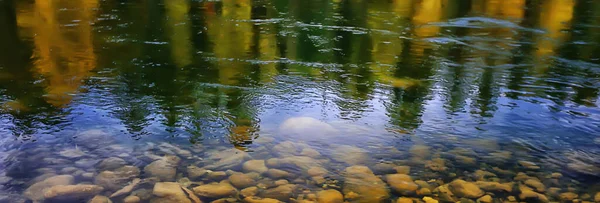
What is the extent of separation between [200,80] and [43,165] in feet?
7.67

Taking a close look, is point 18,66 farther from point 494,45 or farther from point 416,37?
point 494,45

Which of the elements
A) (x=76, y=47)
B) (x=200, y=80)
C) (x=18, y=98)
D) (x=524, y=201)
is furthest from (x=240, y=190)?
(x=76, y=47)

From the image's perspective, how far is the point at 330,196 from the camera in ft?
10.4

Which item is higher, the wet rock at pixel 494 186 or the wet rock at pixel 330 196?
the wet rock at pixel 494 186

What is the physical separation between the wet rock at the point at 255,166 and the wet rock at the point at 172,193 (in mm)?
508

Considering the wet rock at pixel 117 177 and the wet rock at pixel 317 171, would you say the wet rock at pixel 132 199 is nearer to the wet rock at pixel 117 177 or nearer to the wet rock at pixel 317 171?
the wet rock at pixel 117 177

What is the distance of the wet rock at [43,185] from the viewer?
Answer: 3129mm

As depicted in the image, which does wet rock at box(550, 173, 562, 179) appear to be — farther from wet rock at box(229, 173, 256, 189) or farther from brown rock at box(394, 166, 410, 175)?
wet rock at box(229, 173, 256, 189)

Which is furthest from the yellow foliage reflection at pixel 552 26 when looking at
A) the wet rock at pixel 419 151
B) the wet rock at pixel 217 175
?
the wet rock at pixel 217 175

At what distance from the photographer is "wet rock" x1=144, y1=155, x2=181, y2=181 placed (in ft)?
11.1

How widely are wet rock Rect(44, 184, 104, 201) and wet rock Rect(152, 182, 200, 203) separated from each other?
41 cm

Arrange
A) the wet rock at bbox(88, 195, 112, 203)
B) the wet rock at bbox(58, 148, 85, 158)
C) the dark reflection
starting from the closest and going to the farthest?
the wet rock at bbox(88, 195, 112, 203)
the wet rock at bbox(58, 148, 85, 158)
the dark reflection

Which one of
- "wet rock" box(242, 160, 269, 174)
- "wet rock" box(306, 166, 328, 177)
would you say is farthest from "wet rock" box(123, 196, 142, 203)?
"wet rock" box(306, 166, 328, 177)

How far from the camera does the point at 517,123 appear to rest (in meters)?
4.30
